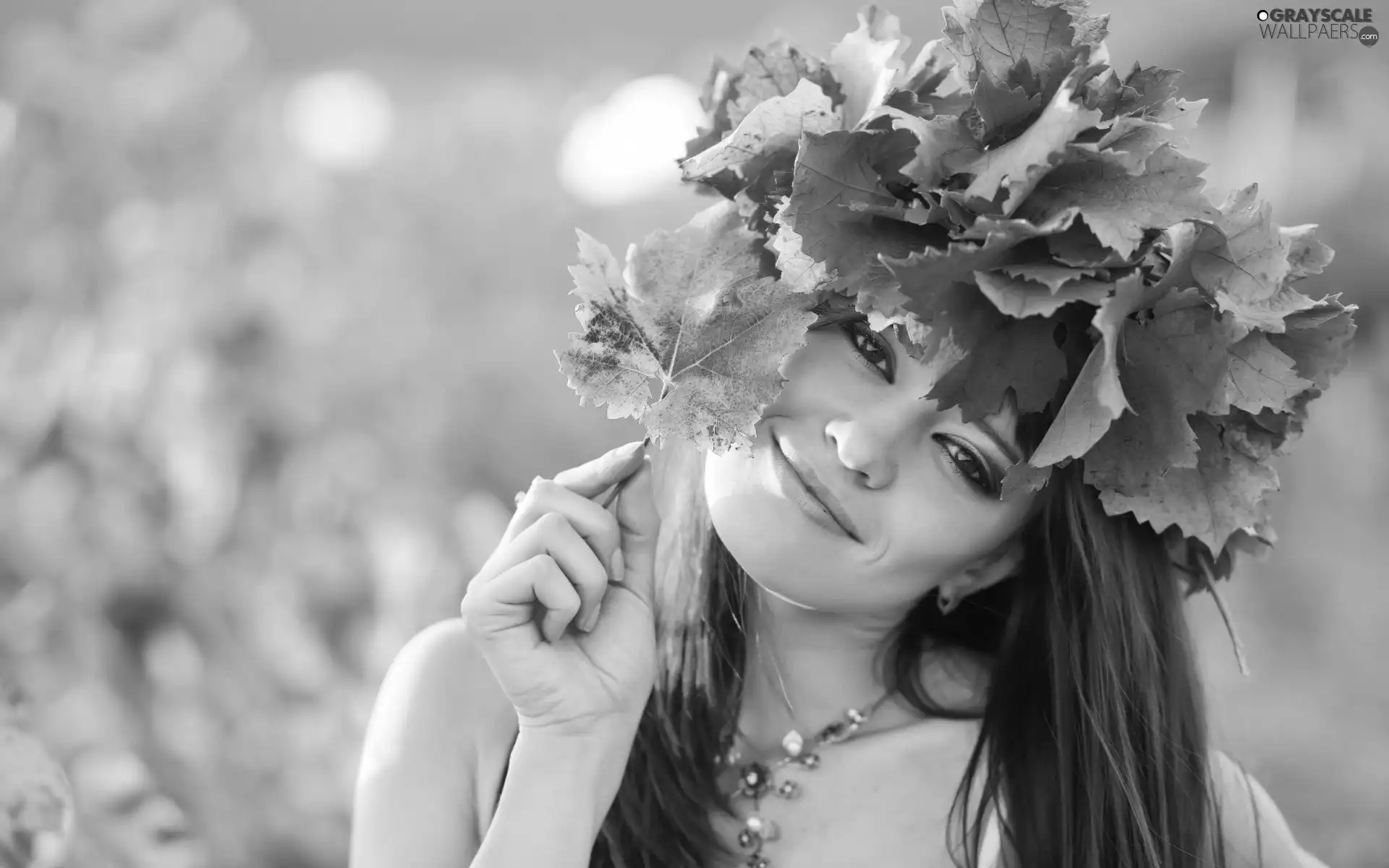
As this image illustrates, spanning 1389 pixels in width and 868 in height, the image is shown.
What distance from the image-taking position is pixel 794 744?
46.1 inches

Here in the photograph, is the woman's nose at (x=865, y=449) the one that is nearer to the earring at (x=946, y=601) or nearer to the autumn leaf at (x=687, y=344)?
the autumn leaf at (x=687, y=344)

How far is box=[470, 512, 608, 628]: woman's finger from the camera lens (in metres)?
0.94

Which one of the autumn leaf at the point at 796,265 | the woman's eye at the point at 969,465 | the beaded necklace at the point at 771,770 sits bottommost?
the beaded necklace at the point at 771,770

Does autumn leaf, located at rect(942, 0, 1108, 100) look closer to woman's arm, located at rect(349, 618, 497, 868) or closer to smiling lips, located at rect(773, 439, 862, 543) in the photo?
smiling lips, located at rect(773, 439, 862, 543)

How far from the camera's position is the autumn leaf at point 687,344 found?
900 millimetres

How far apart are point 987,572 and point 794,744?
0.25m

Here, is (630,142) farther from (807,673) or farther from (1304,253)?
(1304,253)

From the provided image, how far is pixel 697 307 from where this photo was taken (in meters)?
0.93

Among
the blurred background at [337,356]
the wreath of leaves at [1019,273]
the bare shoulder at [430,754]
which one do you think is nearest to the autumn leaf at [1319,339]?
the wreath of leaves at [1019,273]

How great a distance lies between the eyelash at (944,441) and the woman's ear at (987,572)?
167 mm

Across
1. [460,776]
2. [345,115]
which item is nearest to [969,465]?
[460,776]

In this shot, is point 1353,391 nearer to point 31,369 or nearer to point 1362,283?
point 1362,283

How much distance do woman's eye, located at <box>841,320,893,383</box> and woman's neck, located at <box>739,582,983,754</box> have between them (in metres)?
0.29

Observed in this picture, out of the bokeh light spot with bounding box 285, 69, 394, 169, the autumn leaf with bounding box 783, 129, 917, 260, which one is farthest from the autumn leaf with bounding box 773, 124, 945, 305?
the bokeh light spot with bounding box 285, 69, 394, 169
